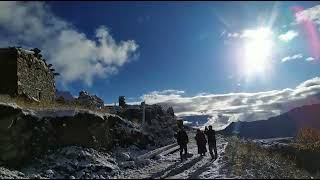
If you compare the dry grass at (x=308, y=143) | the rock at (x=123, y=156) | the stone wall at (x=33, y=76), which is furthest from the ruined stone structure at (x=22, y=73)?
the dry grass at (x=308, y=143)

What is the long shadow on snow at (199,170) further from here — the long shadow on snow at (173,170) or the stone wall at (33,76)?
the stone wall at (33,76)

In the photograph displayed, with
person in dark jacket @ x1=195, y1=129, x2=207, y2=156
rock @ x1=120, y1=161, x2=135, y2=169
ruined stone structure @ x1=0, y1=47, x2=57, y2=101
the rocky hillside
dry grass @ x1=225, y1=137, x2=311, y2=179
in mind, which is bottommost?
dry grass @ x1=225, y1=137, x2=311, y2=179

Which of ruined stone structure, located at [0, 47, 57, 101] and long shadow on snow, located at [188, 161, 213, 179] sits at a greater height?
ruined stone structure, located at [0, 47, 57, 101]

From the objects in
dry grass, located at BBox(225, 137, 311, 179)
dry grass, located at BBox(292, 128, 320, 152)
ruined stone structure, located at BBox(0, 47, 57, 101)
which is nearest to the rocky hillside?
dry grass, located at BBox(225, 137, 311, 179)

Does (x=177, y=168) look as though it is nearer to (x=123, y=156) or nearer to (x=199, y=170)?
(x=199, y=170)

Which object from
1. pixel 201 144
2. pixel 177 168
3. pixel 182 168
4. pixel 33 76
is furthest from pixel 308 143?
pixel 177 168

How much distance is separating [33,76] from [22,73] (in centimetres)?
288

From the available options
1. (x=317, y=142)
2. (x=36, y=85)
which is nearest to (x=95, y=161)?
(x=36, y=85)

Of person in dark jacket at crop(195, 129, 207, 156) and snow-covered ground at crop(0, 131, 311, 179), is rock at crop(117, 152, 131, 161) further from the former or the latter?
person in dark jacket at crop(195, 129, 207, 156)

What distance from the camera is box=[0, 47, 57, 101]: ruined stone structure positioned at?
36562 millimetres

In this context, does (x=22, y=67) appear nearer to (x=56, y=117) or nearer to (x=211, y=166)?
(x=56, y=117)

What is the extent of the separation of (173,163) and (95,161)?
4867mm

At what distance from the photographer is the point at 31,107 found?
2902cm

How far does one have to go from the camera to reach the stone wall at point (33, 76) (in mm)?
37688
